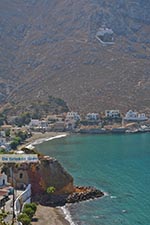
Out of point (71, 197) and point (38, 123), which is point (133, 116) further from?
point (71, 197)

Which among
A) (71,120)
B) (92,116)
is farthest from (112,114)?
(71,120)

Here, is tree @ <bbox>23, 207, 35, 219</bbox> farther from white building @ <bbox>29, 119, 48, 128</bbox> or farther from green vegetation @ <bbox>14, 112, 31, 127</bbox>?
green vegetation @ <bbox>14, 112, 31, 127</bbox>

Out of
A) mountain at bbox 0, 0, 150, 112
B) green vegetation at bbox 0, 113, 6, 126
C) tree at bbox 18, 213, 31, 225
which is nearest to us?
tree at bbox 18, 213, 31, 225

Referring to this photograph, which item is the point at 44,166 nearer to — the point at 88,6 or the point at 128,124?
the point at 128,124

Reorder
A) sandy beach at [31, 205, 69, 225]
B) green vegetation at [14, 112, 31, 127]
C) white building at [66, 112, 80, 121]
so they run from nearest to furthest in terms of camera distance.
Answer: sandy beach at [31, 205, 69, 225]
green vegetation at [14, 112, 31, 127]
white building at [66, 112, 80, 121]

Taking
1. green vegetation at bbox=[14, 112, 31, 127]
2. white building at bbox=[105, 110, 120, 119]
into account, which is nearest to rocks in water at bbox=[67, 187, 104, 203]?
green vegetation at bbox=[14, 112, 31, 127]

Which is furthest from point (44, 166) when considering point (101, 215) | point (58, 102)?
point (58, 102)
